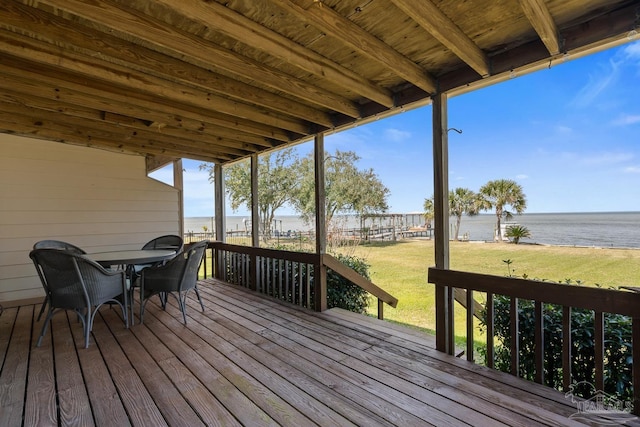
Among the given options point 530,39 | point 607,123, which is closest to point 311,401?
point 530,39

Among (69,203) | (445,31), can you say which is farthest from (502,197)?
(69,203)

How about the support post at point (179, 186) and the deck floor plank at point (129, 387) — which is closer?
the deck floor plank at point (129, 387)

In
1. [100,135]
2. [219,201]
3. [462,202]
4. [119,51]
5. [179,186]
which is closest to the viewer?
[119,51]

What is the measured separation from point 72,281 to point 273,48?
2682 mm

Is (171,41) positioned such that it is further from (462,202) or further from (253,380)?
(462,202)

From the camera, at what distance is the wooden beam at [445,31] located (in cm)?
Answer: 163

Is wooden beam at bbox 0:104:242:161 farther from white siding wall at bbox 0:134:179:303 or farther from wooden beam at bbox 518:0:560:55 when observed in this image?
wooden beam at bbox 518:0:560:55

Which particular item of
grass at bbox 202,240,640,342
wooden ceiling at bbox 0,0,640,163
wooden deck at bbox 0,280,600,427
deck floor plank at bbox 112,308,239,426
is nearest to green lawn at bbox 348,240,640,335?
grass at bbox 202,240,640,342

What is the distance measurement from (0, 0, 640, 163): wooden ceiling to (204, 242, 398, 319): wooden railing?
1.80 meters

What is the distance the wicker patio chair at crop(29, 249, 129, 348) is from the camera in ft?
8.25

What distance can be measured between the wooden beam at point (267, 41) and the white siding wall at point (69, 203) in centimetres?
417

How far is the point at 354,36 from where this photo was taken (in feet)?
6.36

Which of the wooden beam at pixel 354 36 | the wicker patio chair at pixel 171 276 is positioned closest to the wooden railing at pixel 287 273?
the wicker patio chair at pixel 171 276

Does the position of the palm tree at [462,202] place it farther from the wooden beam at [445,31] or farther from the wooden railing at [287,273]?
the wooden beam at [445,31]
